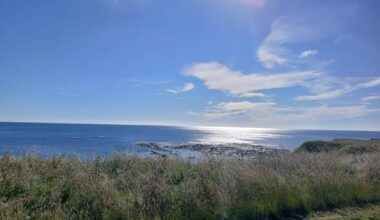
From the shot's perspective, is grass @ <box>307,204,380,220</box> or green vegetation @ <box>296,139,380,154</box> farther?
green vegetation @ <box>296,139,380,154</box>

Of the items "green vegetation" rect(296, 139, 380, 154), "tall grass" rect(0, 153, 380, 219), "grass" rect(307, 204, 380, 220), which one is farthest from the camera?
"green vegetation" rect(296, 139, 380, 154)

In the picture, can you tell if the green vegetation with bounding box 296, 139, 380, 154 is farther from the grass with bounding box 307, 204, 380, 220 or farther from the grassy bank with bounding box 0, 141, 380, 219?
the grass with bounding box 307, 204, 380, 220

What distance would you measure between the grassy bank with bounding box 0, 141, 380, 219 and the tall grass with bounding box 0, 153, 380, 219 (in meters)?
0.02

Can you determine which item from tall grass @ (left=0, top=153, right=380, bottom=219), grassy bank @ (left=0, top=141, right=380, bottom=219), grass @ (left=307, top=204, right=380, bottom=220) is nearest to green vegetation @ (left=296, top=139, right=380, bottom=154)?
grassy bank @ (left=0, top=141, right=380, bottom=219)

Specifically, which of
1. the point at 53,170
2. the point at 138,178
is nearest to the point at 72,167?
the point at 53,170

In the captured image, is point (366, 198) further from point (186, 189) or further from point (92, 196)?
point (92, 196)

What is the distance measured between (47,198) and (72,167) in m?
2.30

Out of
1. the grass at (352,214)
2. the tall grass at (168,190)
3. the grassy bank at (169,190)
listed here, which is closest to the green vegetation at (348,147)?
the grassy bank at (169,190)

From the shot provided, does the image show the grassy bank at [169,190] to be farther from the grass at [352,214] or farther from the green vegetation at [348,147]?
the green vegetation at [348,147]

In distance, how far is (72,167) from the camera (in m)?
8.77

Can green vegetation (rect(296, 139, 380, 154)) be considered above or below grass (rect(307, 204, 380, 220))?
above

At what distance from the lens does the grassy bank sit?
6270 mm

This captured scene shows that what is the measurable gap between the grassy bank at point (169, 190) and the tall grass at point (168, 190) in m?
0.02

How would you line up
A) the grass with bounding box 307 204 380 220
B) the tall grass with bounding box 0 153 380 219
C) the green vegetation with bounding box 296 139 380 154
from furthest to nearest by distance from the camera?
the green vegetation with bounding box 296 139 380 154 < the grass with bounding box 307 204 380 220 < the tall grass with bounding box 0 153 380 219
